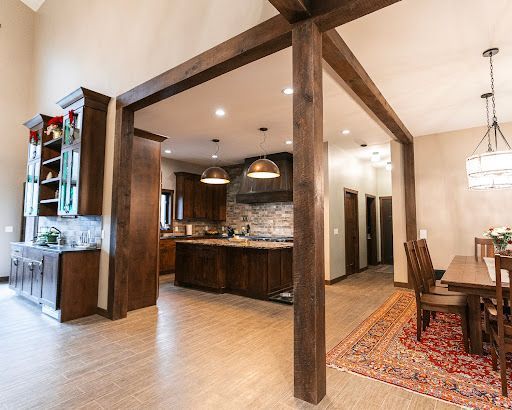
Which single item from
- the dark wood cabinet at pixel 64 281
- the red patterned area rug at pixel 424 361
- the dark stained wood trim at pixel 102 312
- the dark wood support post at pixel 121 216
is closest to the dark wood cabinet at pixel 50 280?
the dark wood cabinet at pixel 64 281

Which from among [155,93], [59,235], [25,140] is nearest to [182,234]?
[59,235]

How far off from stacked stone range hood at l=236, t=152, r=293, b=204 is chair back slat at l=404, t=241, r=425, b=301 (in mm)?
4022

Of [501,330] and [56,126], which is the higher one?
[56,126]

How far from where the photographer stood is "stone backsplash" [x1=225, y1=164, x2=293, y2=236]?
786 centimetres

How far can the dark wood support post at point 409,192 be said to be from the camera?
5.62 metres

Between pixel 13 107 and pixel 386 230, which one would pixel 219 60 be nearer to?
pixel 13 107

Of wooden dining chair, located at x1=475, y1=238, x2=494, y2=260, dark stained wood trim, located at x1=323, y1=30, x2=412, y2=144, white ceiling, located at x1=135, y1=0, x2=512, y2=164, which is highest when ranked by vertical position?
white ceiling, located at x1=135, y1=0, x2=512, y2=164

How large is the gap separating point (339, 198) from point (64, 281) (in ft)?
17.9

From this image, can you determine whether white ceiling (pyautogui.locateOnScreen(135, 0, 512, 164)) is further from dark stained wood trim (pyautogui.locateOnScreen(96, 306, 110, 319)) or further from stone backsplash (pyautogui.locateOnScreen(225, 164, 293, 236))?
dark stained wood trim (pyautogui.locateOnScreen(96, 306, 110, 319))

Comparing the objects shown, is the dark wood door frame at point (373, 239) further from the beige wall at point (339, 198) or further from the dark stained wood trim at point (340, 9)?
the dark stained wood trim at point (340, 9)

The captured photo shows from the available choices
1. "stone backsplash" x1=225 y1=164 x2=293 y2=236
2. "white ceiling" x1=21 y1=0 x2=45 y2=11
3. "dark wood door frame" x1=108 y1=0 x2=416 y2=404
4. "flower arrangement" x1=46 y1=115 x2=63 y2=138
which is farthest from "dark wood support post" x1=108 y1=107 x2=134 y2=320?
"white ceiling" x1=21 y1=0 x2=45 y2=11

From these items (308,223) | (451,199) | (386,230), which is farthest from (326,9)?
(386,230)

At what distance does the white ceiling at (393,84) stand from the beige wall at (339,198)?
1.95 feet

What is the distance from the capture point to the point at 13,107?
259 inches
